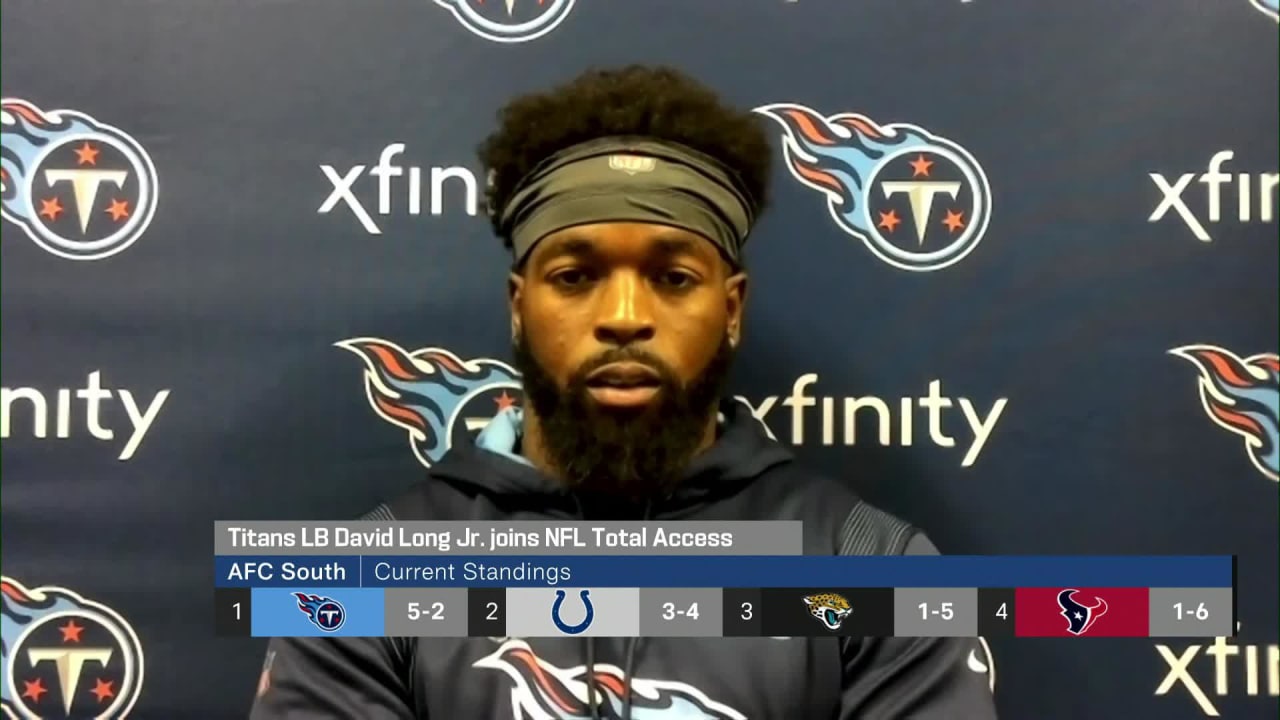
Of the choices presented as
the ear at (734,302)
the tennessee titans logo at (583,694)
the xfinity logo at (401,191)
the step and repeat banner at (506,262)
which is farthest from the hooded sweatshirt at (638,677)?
the xfinity logo at (401,191)

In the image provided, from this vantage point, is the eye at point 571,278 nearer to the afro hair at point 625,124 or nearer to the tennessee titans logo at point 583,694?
the afro hair at point 625,124

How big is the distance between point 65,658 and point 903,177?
93cm

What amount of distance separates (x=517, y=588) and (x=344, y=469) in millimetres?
264

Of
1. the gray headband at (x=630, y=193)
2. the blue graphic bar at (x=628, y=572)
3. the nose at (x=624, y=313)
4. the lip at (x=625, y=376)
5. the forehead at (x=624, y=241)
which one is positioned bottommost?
the blue graphic bar at (x=628, y=572)

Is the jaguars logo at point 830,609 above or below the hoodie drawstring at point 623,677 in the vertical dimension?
above

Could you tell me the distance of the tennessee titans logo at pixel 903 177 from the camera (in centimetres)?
93

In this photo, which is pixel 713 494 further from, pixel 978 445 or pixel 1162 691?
pixel 1162 691

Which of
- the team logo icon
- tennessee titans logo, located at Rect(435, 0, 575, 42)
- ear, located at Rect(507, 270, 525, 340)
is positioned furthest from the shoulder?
the team logo icon

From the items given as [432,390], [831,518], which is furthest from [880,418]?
[432,390]

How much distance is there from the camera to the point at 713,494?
0.77 meters

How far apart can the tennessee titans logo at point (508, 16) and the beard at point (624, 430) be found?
1.17 ft

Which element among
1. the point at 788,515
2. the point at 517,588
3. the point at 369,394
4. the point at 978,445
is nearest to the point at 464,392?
the point at 369,394

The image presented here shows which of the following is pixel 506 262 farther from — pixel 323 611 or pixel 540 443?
pixel 323 611

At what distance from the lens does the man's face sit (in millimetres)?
726
